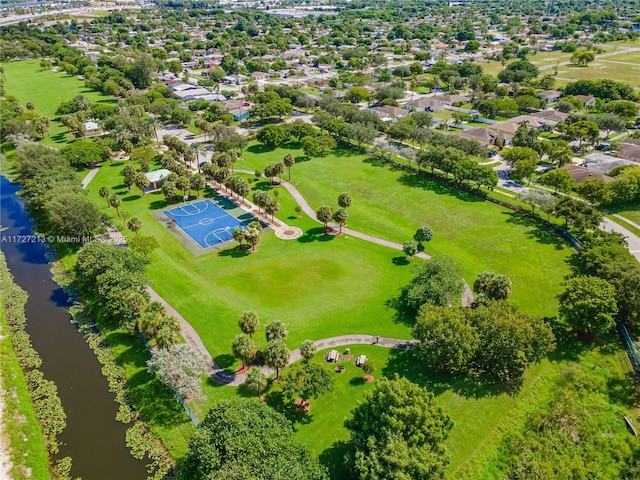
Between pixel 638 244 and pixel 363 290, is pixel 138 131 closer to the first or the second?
pixel 363 290

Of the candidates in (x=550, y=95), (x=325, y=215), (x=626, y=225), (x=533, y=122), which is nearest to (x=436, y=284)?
(x=325, y=215)

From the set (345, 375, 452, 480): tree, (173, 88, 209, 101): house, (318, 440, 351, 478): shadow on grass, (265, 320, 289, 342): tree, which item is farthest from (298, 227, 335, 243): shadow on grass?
(173, 88, 209, 101): house

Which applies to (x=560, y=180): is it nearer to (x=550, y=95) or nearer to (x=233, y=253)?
(x=233, y=253)

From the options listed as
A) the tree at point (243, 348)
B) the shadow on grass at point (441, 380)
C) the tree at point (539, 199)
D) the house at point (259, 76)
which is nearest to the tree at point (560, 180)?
the tree at point (539, 199)

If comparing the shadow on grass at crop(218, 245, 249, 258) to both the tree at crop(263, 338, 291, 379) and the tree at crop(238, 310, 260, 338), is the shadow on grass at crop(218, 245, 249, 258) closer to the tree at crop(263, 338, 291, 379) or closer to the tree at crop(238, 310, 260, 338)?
the tree at crop(238, 310, 260, 338)

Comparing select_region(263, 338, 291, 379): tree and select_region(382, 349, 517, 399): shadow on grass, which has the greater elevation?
select_region(263, 338, 291, 379): tree

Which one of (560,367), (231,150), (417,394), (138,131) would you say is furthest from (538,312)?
(138,131)
